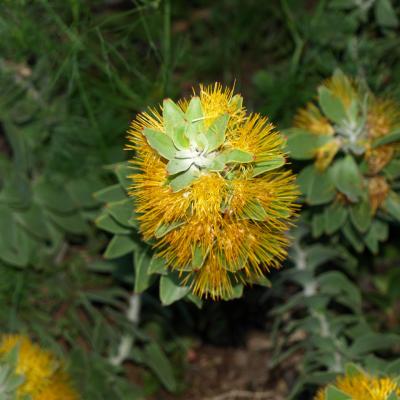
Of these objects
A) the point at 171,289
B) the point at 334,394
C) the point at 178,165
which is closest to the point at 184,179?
the point at 178,165

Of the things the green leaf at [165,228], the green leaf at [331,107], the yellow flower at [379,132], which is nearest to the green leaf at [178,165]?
the green leaf at [165,228]

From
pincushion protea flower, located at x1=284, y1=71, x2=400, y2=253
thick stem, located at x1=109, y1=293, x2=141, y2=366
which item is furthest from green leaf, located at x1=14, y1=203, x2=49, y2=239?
pincushion protea flower, located at x1=284, y1=71, x2=400, y2=253

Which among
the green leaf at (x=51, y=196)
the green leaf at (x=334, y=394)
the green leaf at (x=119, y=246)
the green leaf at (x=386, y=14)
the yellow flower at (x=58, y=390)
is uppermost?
the green leaf at (x=386, y=14)

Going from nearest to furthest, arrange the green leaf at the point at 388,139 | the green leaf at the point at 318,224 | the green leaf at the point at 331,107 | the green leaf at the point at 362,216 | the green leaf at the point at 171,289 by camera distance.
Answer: the green leaf at the point at 171,289
the green leaf at the point at 388,139
the green leaf at the point at 331,107
the green leaf at the point at 362,216
the green leaf at the point at 318,224

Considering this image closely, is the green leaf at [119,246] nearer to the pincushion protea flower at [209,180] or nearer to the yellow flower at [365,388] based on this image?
the pincushion protea flower at [209,180]

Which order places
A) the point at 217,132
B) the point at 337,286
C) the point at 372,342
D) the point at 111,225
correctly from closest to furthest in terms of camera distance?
the point at 217,132 < the point at 111,225 < the point at 372,342 < the point at 337,286

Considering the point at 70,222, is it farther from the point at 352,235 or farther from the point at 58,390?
the point at 352,235

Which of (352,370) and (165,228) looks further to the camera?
(352,370)

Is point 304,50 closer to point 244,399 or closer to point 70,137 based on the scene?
point 70,137
